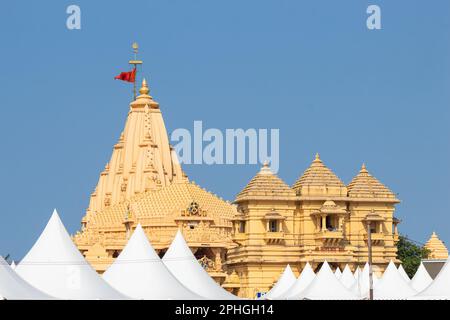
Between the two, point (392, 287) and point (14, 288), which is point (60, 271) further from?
point (392, 287)

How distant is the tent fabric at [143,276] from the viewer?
48.1m

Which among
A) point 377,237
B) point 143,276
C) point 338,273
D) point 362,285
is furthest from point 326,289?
point 377,237

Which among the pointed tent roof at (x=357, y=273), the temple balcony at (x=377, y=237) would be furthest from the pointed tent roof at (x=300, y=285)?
the temple balcony at (x=377, y=237)

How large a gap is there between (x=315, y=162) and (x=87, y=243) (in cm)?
2581

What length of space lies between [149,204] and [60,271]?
55283mm

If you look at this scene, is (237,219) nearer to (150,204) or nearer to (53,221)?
(150,204)

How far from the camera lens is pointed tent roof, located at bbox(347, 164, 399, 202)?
8431cm

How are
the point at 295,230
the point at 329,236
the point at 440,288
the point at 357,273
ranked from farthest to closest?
the point at 295,230 < the point at 329,236 < the point at 357,273 < the point at 440,288

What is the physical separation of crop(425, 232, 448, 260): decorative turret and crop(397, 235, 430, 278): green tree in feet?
29.8

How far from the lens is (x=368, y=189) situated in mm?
84688

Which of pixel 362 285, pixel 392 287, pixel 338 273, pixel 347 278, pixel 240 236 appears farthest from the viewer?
pixel 240 236
